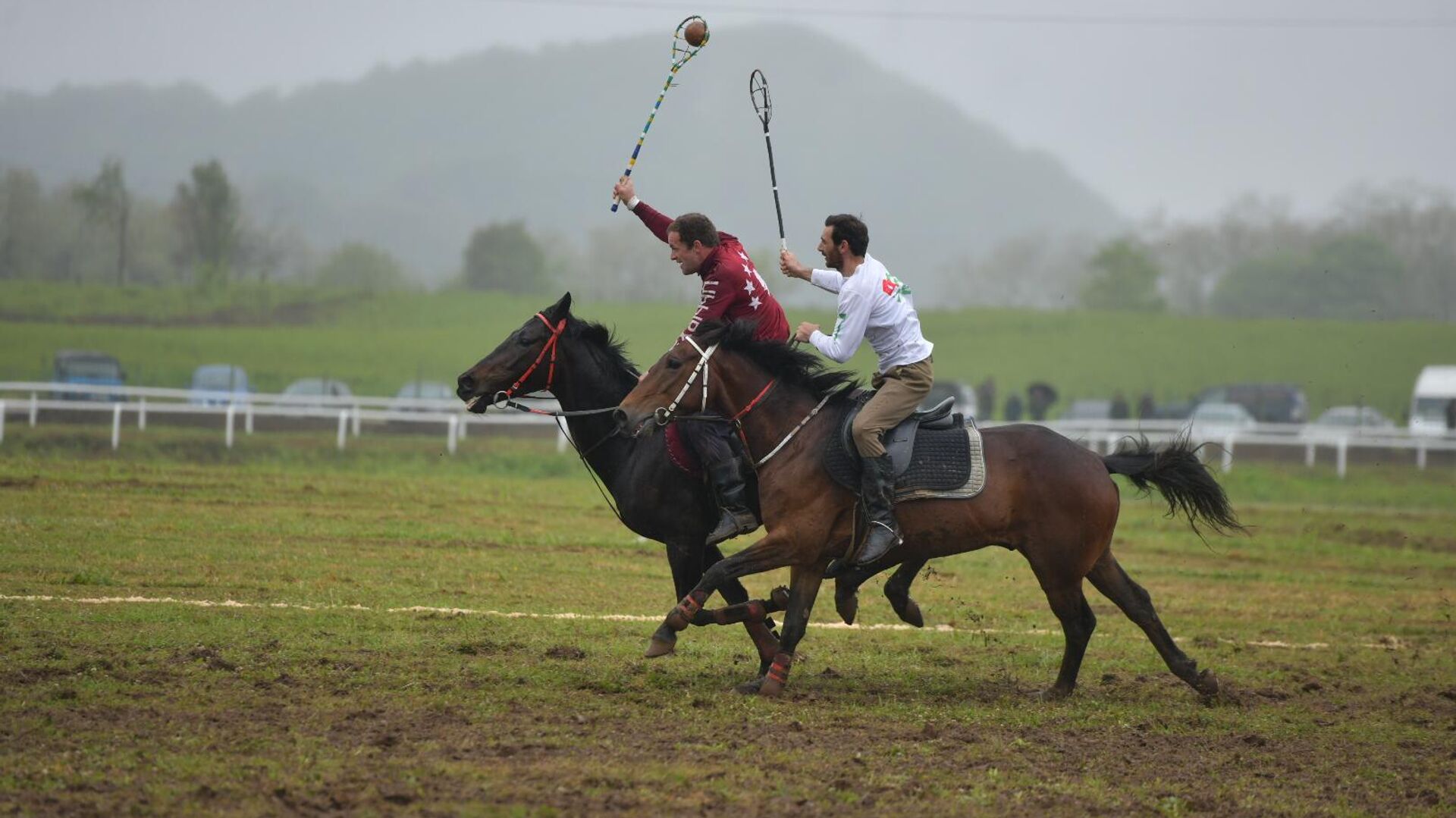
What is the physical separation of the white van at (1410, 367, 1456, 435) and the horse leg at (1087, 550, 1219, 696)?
37.7m

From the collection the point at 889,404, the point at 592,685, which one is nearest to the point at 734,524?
the point at 889,404

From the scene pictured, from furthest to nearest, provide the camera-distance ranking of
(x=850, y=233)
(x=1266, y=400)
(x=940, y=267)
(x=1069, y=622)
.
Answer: (x=940, y=267), (x=1266, y=400), (x=1069, y=622), (x=850, y=233)

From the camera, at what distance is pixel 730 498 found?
31.4ft

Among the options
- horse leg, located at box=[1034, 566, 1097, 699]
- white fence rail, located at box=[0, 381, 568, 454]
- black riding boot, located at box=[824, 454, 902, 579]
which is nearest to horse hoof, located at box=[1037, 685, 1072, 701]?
horse leg, located at box=[1034, 566, 1097, 699]

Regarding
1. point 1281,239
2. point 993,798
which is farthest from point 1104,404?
point 1281,239

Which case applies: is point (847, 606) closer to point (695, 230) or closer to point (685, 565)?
point (685, 565)

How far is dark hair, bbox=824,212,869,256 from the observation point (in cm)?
934

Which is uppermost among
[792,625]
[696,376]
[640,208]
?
[640,208]

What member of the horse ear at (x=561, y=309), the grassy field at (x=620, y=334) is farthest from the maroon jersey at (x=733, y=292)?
the grassy field at (x=620, y=334)

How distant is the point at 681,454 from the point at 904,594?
1.94 meters

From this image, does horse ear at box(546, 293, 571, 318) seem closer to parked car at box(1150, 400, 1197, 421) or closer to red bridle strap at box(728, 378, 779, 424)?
red bridle strap at box(728, 378, 779, 424)

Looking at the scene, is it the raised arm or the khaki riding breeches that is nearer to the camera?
the khaki riding breeches

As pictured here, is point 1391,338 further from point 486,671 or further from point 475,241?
point 486,671

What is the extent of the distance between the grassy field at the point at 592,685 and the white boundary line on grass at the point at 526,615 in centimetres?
8
